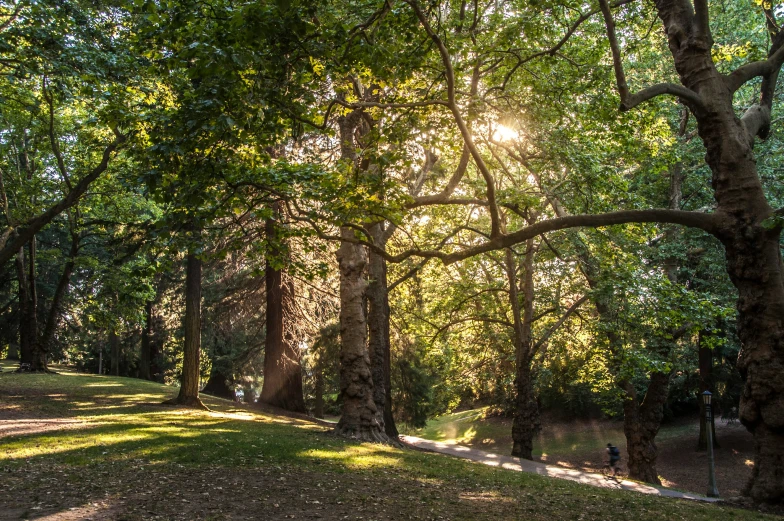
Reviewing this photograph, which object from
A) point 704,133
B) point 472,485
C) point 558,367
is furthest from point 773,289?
point 558,367

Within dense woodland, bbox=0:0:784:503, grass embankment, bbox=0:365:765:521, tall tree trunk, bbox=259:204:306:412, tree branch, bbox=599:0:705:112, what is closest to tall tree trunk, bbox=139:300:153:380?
dense woodland, bbox=0:0:784:503

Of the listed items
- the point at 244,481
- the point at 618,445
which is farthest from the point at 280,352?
the point at 618,445

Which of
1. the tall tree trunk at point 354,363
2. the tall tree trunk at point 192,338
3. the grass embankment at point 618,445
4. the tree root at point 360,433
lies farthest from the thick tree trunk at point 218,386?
the tall tree trunk at point 354,363

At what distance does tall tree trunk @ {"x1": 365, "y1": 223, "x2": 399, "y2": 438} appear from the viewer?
16.0 m

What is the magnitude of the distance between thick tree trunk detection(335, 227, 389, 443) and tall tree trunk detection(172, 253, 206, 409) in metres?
5.60

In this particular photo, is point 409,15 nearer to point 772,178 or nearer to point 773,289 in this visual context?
point 773,289

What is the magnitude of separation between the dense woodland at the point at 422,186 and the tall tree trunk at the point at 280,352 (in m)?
0.11

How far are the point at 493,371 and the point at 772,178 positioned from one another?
40.8ft

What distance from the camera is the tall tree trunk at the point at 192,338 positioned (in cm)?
1792

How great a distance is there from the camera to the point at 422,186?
757 inches

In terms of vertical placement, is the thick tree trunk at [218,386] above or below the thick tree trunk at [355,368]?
below

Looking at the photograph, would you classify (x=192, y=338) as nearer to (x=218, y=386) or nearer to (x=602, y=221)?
(x=602, y=221)

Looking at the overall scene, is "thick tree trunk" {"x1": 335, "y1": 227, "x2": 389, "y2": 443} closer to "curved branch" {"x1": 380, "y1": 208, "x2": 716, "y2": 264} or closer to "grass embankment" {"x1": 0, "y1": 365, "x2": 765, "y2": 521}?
"grass embankment" {"x1": 0, "y1": 365, "x2": 765, "y2": 521}

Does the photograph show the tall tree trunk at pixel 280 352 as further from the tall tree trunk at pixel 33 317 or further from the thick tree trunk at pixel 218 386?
the thick tree trunk at pixel 218 386
